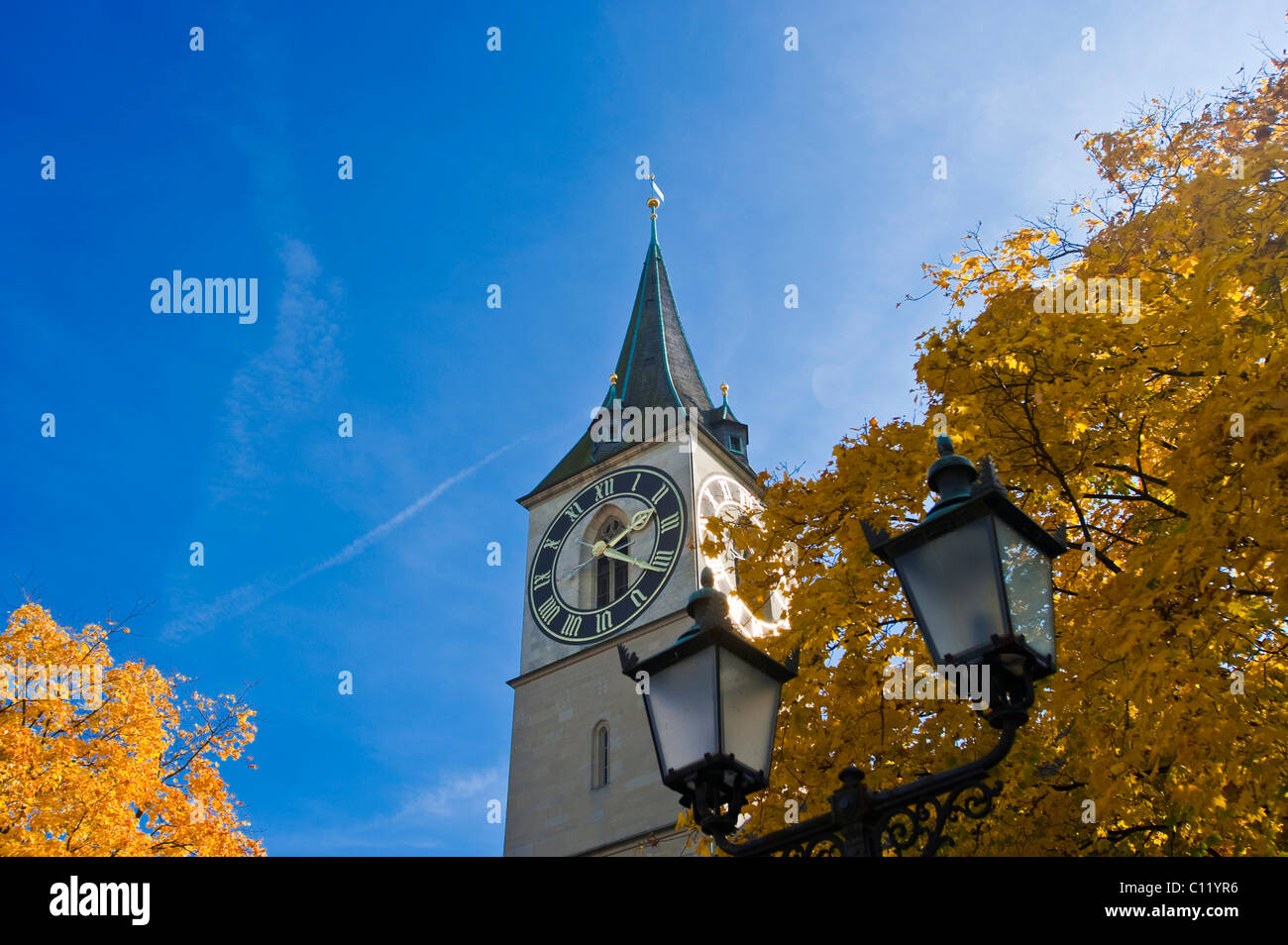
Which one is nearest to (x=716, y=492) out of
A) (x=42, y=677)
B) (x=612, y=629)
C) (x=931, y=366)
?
(x=612, y=629)

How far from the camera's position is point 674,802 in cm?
2527

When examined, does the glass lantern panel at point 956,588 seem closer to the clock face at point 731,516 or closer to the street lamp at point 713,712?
the street lamp at point 713,712

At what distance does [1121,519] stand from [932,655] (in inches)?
257

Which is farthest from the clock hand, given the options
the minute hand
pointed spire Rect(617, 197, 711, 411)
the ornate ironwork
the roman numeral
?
the ornate ironwork

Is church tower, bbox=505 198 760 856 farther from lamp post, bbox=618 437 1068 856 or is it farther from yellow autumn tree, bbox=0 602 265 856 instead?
lamp post, bbox=618 437 1068 856

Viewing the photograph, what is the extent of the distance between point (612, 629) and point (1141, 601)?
2289 centimetres

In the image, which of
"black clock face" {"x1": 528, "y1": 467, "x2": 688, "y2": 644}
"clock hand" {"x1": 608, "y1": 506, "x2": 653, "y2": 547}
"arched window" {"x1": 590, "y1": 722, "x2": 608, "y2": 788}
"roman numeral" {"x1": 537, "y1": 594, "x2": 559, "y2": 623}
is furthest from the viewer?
"roman numeral" {"x1": 537, "y1": 594, "x2": 559, "y2": 623}

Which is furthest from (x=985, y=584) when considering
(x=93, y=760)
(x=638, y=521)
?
(x=638, y=521)

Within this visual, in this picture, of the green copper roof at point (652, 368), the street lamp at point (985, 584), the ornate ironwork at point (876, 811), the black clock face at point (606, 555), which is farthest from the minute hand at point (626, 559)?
the street lamp at point (985, 584)

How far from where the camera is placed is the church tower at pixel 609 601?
2653 cm

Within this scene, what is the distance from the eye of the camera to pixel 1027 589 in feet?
15.6

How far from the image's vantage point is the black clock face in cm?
2981

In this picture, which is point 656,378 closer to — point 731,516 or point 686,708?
point 731,516
